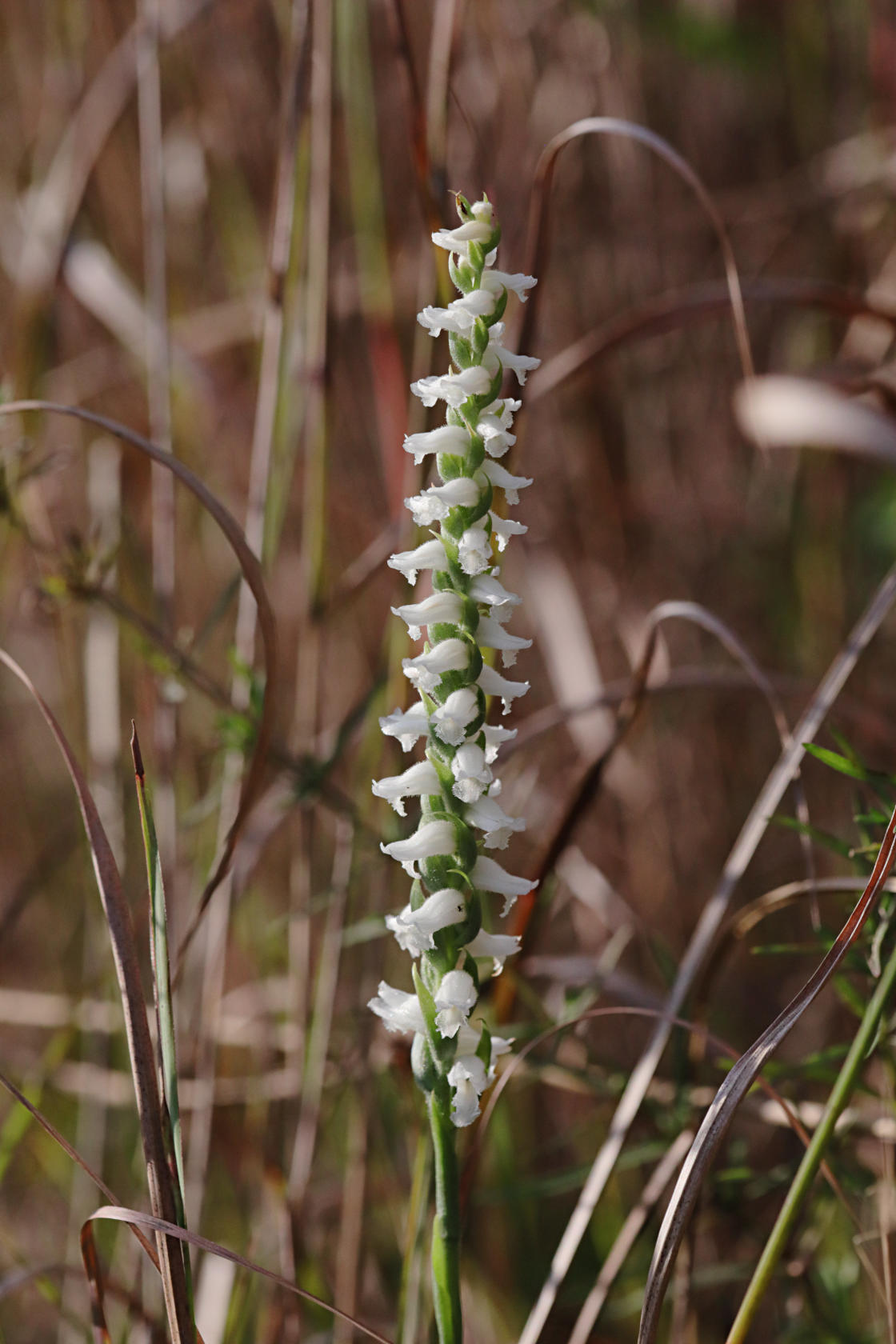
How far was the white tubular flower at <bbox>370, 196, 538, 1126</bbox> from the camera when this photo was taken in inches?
25.7

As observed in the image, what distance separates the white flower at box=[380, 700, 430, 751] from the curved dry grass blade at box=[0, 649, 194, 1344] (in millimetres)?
222

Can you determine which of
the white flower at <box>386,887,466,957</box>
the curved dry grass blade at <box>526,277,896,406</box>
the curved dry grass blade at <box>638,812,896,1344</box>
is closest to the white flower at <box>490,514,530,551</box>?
the white flower at <box>386,887,466,957</box>

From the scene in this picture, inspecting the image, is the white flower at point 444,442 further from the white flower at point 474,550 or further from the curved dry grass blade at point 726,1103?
the curved dry grass blade at point 726,1103

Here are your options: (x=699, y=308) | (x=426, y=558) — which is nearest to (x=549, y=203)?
(x=699, y=308)

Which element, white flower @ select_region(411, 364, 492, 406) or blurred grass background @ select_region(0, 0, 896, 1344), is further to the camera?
blurred grass background @ select_region(0, 0, 896, 1344)

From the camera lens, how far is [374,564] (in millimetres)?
1340

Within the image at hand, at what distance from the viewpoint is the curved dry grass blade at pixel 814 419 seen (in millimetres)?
1103

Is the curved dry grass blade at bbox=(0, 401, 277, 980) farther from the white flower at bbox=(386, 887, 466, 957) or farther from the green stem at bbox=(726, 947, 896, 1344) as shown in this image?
the green stem at bbox=(726, 947, 896, 1344)

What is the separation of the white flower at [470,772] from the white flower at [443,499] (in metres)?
0.13

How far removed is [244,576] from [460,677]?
0.35 meters

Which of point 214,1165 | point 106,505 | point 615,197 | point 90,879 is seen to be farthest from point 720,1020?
point 615,197

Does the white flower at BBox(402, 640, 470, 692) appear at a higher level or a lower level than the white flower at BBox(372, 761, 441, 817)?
higher

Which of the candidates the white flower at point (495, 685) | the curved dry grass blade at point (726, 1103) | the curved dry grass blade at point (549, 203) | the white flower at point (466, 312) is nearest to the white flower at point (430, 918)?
the white flower at point (495, 685)

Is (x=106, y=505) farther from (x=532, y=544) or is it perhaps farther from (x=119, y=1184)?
(x=119, y=1184)
